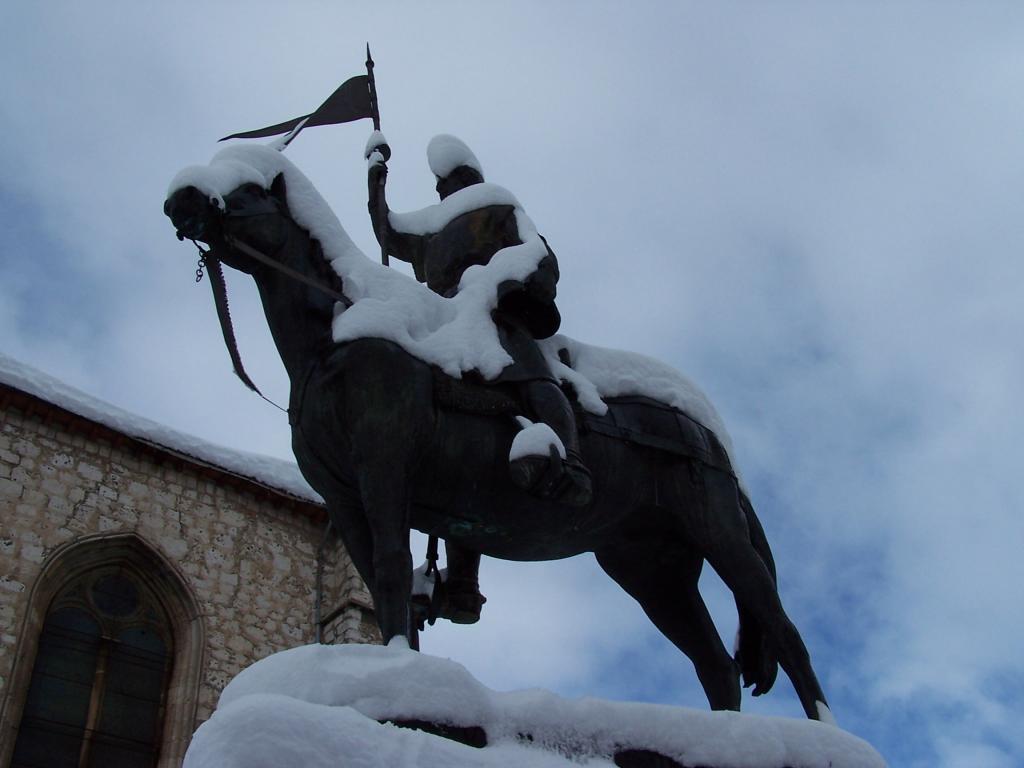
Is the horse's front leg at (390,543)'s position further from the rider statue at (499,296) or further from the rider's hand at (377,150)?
the rider's hand at (377,150)

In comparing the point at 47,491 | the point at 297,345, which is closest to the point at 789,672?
the point at 297,345

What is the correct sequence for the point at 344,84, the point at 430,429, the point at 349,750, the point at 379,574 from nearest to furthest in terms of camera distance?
1. the point at 349,750
2. the point at 379,574
3. the point at 430,429
4. the point at 344,84

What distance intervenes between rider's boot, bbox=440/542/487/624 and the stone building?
23.8ft

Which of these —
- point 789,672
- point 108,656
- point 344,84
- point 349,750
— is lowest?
point 349,750

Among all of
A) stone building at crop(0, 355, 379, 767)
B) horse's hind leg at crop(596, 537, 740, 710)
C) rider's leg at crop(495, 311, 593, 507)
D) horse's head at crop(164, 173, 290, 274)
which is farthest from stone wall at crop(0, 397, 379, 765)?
rider's leg at crop(495, 311, 593, 507)

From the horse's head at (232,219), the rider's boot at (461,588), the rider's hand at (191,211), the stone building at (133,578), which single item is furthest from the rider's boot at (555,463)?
the stone building at (133,578)

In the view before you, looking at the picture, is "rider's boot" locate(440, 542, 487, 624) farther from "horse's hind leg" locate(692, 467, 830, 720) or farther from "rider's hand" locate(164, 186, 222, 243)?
"rider's hand" locate(164, 186, 222, 243)

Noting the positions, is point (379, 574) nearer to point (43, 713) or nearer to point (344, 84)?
point (344, 84)

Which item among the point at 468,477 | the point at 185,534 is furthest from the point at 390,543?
the point at 185,534

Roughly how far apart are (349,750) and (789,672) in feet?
8.00

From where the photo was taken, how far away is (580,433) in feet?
15.7

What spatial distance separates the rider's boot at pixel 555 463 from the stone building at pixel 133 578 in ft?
26.0

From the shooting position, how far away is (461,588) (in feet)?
15.7

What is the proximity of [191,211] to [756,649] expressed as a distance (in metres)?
3.00
